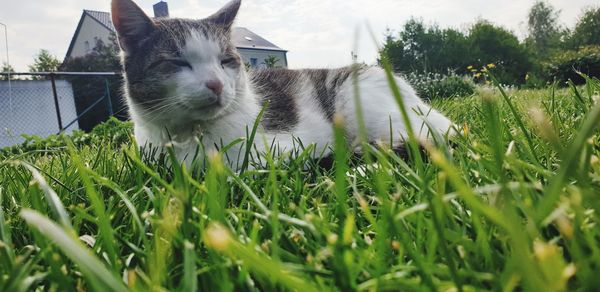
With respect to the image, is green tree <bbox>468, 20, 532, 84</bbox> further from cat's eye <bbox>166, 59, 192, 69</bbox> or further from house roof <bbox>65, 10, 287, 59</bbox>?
cat's eye <bbox>166, 59, 192, 69</bbox>

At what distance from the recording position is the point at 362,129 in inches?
19.7

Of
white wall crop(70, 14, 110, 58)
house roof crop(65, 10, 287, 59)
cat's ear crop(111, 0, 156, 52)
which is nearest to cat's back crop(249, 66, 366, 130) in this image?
cat's ear crop(111, 0, 156, 52)

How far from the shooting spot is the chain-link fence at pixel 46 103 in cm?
1302

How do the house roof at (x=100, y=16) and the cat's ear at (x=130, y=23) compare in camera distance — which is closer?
the cat's ear at (x=130, y=23)

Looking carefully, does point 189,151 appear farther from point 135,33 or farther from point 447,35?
point 447,35

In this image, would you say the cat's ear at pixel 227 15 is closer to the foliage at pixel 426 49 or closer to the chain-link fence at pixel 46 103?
the chain-link fence at pixel 46 103

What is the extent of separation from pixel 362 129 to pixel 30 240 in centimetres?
75

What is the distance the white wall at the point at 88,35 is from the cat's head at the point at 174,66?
83.2 ft

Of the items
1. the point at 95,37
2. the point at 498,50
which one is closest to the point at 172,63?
the point at 95,37

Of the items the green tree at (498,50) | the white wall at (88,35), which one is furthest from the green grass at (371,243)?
the green tree at (498,50)

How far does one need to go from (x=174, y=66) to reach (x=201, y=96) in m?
0.26

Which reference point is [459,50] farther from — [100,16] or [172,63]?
[172,63]

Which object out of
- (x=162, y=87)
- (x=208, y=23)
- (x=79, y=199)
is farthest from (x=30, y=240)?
(x=208, y=23)

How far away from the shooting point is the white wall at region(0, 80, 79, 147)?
1307cm
